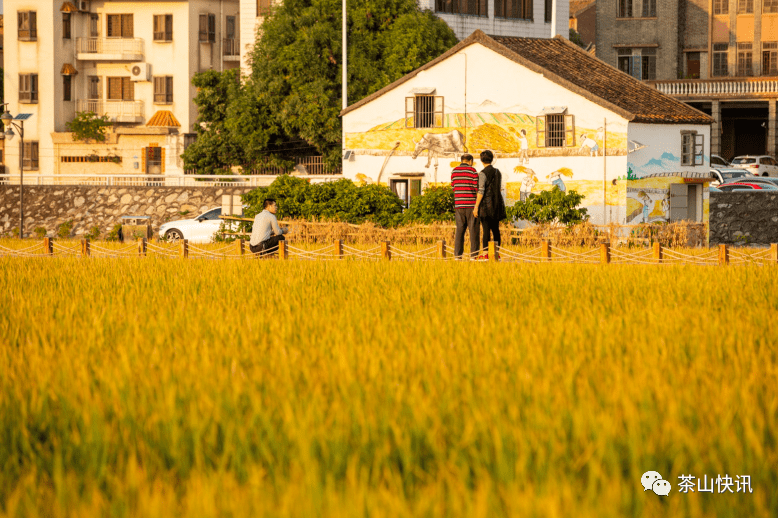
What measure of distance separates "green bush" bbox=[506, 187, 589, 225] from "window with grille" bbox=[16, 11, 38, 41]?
33.1 metres

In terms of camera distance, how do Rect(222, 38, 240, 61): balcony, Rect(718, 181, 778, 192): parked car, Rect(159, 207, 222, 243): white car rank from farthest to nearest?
Rect(222, 38, 240, 61): balcony → Rect(718, 181, 778, 192): parked car → Rect(159, 207, 222, 243): white car

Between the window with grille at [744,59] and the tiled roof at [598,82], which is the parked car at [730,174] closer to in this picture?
the tiled roof at [598,82]

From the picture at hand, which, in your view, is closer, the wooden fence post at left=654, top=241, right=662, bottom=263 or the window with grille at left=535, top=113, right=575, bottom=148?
the wooden fence post at left=654, top=241, right=662, bottom=263

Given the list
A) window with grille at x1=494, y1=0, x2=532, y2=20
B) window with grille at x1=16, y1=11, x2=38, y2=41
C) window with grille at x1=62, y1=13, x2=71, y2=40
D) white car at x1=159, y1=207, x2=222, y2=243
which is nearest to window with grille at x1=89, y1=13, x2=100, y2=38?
window with grille at x1=62, y1=13, x2=71, y2=40

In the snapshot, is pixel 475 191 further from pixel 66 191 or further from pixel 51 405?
pixel 66 191

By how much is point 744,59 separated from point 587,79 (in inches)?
990

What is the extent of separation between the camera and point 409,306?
931 cm

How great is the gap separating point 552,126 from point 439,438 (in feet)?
81.2

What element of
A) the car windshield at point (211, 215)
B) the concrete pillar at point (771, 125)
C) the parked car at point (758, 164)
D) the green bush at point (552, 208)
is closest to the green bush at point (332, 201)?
the green bush at point (552, 208)

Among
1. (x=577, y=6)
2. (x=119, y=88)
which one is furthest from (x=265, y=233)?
(x=577, y=6)

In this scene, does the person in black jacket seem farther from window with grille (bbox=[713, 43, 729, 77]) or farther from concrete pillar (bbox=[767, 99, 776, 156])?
window with grille (bbox=[713, 43, 729, 77])

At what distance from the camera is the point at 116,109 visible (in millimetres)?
49969

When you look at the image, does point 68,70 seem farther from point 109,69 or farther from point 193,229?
point 193,229

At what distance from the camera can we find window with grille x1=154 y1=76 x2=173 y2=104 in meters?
49.7
